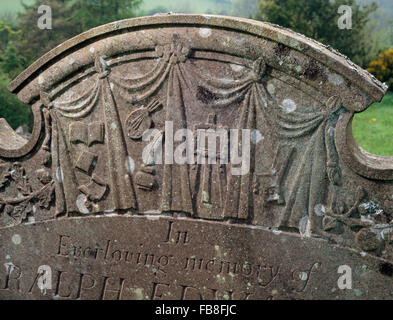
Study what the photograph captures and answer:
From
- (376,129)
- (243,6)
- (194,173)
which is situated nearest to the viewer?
(194,173)

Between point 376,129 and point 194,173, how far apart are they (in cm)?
579

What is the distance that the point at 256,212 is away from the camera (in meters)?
3.63

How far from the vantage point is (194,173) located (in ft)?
12.2

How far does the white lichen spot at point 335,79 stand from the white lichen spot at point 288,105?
31 cm

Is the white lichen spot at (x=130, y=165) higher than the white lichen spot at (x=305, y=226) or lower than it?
higher

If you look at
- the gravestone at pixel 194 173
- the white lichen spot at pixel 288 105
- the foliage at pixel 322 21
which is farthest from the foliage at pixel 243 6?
the white lichen spot at pixel 288 105

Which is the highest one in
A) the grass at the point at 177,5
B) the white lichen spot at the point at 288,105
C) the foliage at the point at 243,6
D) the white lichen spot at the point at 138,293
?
the foliage at the point at 243,6

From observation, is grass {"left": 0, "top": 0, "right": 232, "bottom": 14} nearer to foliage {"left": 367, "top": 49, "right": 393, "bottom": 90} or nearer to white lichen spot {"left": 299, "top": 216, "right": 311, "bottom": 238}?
foliage {"left": 367, "top": 49, "right": 393, "bottom": 90}

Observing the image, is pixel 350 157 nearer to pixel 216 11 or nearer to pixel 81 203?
pixel 81 203

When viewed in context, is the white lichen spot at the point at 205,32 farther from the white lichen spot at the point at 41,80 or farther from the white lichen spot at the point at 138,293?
the white lichen spot at the point at 138,293

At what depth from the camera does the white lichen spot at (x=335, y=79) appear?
3.34 metres

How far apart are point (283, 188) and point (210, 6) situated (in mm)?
23145

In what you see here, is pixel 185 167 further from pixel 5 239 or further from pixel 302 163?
pixel 5 239

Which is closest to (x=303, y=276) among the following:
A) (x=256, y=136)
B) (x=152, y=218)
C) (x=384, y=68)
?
(x=256, y=136)
